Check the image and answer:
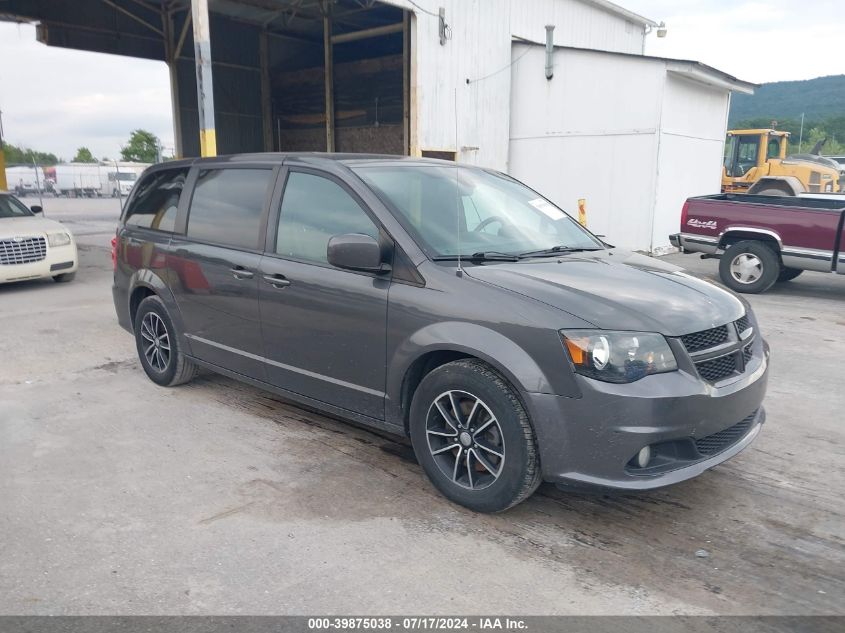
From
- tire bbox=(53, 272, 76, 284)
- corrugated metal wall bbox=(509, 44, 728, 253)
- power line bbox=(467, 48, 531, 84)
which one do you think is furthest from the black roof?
power line bbox=(467, 48, 531, 84)

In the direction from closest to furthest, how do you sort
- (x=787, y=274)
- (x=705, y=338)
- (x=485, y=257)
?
(x=705, y=338), (x=485, y=257), (x=787, y=274)

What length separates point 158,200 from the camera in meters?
5.65

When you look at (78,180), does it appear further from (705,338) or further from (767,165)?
(705,338)

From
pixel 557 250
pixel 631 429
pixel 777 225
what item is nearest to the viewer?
pixel 631 429

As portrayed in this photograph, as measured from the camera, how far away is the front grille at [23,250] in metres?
10.0

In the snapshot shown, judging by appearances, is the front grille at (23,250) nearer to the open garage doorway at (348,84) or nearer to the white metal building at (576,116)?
the white metal building at (576,116)

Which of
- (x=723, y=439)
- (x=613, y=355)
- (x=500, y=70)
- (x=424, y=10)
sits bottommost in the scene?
(x=723, y=439)

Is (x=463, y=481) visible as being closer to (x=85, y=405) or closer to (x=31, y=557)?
(x=31, y=557)

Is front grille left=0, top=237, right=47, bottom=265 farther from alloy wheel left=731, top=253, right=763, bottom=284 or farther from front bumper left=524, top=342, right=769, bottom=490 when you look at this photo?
alloy wheel left=731, top=253, right=763, bottom=284

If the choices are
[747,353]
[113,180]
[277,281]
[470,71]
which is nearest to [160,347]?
[277,281]

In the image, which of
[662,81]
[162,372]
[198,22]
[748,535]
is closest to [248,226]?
[162,372]

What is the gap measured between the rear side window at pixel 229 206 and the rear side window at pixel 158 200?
296 millimetres

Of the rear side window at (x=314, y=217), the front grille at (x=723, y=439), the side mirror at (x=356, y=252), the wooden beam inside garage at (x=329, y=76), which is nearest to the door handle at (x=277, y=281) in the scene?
the rear side window at (x=314, y=217)

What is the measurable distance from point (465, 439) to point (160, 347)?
3.19m
